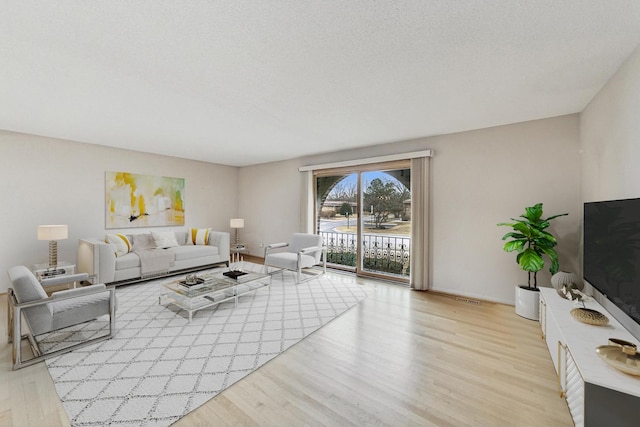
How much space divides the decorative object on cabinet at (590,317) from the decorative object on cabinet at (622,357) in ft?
1.41

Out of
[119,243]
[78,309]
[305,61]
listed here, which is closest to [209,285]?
[78,309]

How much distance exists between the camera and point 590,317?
1.93 m

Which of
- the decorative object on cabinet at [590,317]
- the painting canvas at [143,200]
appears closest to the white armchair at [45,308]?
the painting canvas at [143,200]

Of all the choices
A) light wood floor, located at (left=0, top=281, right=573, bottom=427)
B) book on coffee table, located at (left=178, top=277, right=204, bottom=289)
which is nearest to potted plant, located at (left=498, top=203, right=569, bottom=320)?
light wood floor, located at (left=0, top=281, right=573, bottom=427)

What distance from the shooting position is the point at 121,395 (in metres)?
1.83

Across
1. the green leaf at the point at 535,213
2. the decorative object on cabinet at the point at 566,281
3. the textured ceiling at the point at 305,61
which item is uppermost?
the textured ceiling at the point at 305,61

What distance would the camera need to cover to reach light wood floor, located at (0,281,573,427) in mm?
1658

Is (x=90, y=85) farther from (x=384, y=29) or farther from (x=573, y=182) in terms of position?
(x=573, y=182)

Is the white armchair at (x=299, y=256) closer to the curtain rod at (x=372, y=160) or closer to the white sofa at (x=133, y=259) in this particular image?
the white sofa at (x=133, y=259)

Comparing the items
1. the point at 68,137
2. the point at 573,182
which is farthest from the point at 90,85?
the point at 573,182

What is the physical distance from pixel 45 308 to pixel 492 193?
5.29 metres

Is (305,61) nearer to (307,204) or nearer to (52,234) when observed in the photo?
(307,204)

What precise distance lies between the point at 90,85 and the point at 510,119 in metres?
4.90

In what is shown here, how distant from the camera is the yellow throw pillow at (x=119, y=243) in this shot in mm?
4488
